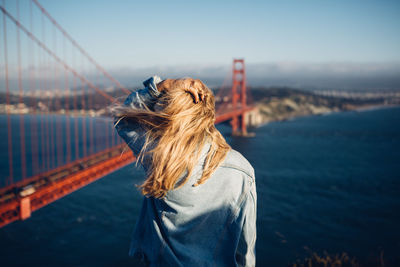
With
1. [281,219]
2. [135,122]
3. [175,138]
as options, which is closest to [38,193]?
[135,122]

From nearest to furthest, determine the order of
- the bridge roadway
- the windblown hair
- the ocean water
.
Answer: the windblown hair
the bridge roadway
the ocean water

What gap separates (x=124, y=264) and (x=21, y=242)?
550 centimetres

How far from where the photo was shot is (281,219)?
13555 millimetres

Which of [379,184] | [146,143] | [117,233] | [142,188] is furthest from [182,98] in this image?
[379,184]

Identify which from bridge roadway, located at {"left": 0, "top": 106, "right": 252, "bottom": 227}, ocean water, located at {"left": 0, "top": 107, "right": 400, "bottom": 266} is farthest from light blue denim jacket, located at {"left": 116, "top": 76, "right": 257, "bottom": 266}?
bridge roadway, located at {"left": 0, "top": 106, "right": 252, "bottom": 227}

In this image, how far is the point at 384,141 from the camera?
1559 inches

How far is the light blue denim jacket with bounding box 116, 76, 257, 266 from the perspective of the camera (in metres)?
0.79

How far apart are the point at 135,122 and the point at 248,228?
1.44 ft

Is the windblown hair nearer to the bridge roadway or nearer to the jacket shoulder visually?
the jacket shoulder

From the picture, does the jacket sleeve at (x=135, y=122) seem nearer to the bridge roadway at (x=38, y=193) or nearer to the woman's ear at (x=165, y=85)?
the woman's ear at (x=165, y=85)

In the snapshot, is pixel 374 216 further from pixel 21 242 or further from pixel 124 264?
pixel 21 242

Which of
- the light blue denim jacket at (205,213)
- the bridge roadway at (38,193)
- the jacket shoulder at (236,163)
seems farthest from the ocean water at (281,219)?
the jacket shoulder at (236,163)

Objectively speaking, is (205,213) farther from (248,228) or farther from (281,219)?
(281,219)

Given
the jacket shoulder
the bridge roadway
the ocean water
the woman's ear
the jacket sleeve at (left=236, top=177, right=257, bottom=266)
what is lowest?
the ocean water
